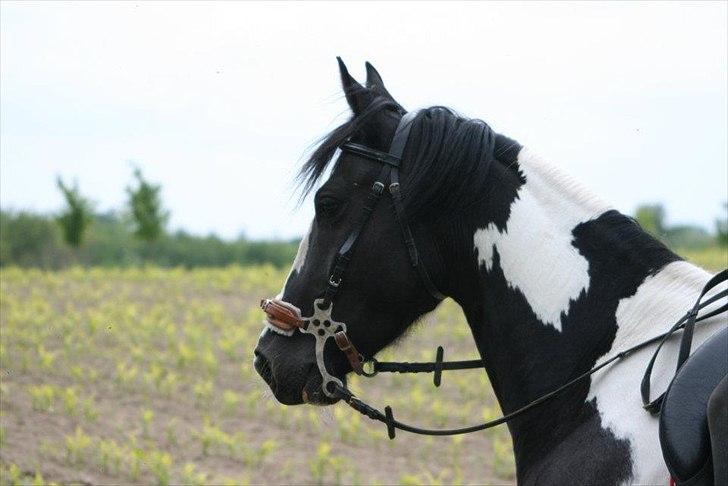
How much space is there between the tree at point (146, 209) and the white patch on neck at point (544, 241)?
856 inches

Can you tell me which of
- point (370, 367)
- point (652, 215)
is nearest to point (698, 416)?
point (370, 367)

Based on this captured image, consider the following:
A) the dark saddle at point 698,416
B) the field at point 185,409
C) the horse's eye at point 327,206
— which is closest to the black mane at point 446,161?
the horse's eye at point 327,206

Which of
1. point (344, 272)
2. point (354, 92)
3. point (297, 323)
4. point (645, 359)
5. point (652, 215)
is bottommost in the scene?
point (652, 215)

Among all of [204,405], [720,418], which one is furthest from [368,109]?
[204,405]

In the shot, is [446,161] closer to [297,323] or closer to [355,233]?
[355,233]

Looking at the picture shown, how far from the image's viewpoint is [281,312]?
123 inches

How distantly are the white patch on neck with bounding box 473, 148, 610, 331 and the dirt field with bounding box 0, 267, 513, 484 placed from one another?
13.0 ft

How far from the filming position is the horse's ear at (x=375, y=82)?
323cm

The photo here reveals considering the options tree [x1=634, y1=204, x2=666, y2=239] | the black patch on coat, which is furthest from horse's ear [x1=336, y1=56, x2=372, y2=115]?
tree [x1=634, y1=204, x2=666, y2=239]

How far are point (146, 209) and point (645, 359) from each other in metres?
22.4

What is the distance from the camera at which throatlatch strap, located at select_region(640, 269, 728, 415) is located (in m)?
2.51

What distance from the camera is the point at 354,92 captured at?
10.4 ft

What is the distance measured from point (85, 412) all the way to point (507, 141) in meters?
6.74

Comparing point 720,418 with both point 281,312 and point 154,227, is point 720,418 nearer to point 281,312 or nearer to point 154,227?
point 281,312
